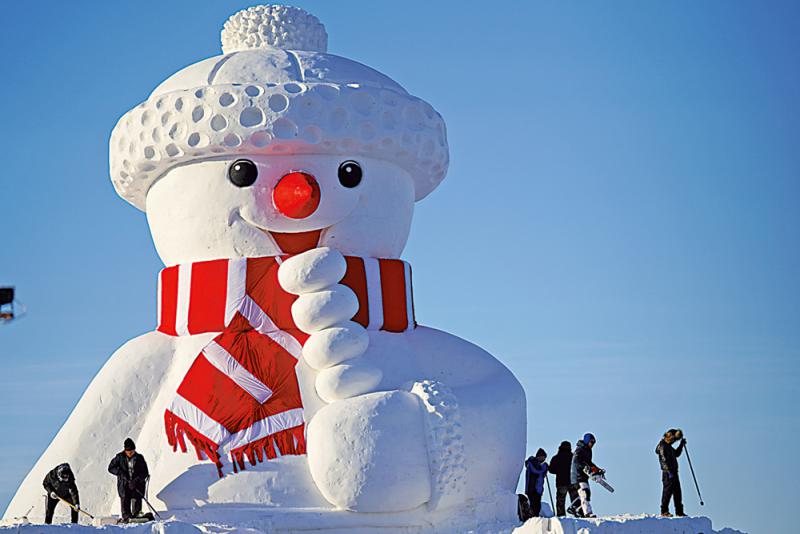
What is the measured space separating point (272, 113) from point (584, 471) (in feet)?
13.5

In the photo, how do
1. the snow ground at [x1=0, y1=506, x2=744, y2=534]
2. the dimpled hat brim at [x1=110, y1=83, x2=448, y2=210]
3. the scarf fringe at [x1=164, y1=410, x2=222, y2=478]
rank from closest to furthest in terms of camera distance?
the snow ground at [x1=0, y1=506, x2=744, y2=534] < the scarf fringe at [x1=164, y1=410, x2=222, y2=478] < the dimpled hat brim at [x1=110, y1=83, x2=448, y2=210]

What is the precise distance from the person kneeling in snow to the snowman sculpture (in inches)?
22.6

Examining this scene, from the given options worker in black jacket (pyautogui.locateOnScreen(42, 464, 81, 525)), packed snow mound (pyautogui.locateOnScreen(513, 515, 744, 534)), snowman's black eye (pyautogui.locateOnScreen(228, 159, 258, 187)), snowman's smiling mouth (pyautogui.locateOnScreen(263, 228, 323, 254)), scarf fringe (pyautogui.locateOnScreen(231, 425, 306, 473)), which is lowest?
packed snow mound (pyautogui.locateOnScreen(513, 515, 744, 534))

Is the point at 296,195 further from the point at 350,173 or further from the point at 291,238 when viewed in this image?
the point at 350,173

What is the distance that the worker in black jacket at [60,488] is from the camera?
1134 centimetres

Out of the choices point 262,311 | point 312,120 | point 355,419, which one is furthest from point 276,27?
point 355,419

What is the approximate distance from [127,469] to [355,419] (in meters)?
1.83

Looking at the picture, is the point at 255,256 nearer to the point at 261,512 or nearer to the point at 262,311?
the point at 262,311

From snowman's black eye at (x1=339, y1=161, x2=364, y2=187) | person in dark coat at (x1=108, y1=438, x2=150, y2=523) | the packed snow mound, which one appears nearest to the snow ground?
the packed snow mound

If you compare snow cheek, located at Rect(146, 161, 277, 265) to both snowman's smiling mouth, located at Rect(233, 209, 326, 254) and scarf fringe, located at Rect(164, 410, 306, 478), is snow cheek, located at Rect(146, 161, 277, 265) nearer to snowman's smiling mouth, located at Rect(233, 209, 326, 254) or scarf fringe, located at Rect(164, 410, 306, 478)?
snowman's smiling mouth, located at Rect(233, 209, 326, 254)

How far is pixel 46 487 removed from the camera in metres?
11.4

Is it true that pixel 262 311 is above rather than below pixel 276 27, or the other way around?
below

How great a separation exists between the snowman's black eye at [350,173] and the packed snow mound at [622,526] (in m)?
3.31

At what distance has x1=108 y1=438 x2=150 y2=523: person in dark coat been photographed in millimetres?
11078
